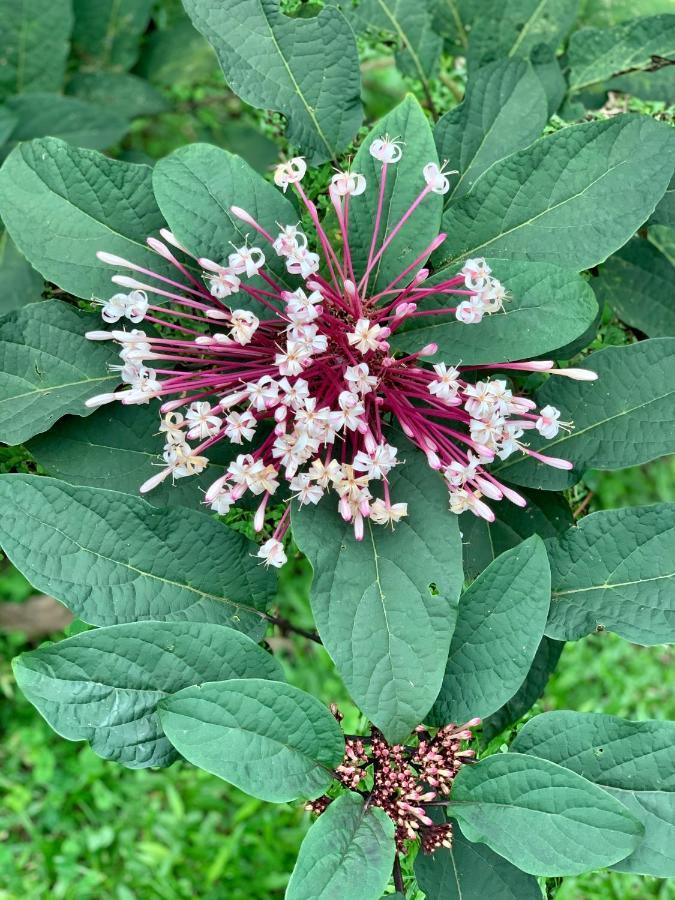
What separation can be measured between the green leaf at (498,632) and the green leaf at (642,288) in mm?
576

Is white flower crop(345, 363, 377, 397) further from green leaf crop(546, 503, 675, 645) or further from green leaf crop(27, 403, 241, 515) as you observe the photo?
green leaf crop(546, 503, 675, 645)

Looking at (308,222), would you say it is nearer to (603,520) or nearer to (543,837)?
(603,520)

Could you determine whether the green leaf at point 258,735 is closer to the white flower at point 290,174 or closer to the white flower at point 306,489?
the white flower at point 306,489

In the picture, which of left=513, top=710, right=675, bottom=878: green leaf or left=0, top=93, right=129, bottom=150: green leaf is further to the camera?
left=0, top=93, right=129, bottom=150: green leaf

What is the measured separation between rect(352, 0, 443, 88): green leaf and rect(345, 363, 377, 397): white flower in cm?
78

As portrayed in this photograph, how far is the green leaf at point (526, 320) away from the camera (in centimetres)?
108

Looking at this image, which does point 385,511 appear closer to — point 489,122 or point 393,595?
point 393,595

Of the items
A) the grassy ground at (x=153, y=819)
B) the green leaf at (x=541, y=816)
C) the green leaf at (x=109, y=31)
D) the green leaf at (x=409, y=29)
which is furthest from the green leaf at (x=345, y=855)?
the green leaf at (x=109, y=31)

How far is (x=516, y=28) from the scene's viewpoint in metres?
1.53

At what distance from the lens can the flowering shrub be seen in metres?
1.03

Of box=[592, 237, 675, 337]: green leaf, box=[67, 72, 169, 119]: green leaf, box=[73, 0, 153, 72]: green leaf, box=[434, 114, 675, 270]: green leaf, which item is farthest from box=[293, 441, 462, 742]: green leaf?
box=[73, 0, 153, 72]: green leaf

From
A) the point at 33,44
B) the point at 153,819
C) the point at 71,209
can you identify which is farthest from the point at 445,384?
the point at 153,819

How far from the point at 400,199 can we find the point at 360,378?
297mm

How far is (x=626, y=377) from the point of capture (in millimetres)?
1194
